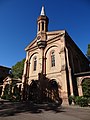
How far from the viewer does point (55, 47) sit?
23156mm

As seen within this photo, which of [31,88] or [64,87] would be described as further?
[31,88]

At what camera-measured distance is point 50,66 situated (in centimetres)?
2241

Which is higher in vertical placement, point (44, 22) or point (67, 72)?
point (44, 22)

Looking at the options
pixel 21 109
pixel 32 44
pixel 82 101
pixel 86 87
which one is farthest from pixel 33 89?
pixel 82 101

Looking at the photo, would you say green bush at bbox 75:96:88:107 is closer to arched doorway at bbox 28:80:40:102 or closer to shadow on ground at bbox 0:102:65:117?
shadow on ground at bbox 0:102:65:117

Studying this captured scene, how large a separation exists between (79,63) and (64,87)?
11591 millimetres

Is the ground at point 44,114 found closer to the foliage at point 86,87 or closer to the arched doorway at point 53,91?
the foliage at point 86,87

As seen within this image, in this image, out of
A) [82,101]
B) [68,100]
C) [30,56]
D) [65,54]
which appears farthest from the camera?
[30,56]

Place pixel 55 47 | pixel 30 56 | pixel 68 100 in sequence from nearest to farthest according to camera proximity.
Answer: pixel 68 100 < pixel 55 47 < pixel 30 56

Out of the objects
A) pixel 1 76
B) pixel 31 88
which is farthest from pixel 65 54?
pixel 1 76

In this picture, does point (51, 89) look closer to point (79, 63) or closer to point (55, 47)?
point (55, 47)

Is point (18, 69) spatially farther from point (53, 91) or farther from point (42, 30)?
point (53, 91)

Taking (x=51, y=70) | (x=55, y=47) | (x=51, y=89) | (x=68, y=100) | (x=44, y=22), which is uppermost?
(x=44, y=22)

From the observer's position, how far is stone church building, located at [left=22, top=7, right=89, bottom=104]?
62.5ft
